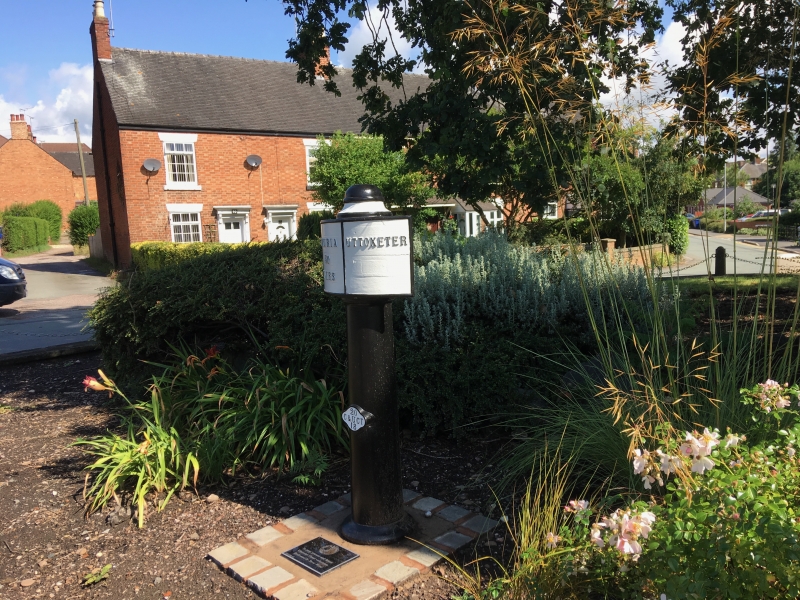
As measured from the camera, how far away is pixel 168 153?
949 inches

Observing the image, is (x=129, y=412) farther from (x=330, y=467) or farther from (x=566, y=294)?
(x=566, y=294)

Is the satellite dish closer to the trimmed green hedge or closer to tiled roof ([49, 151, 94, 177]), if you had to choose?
the trimmed green hedge

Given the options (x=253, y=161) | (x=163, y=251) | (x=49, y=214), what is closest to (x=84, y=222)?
(x=49, y=214)

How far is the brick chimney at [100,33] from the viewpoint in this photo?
2428 cm

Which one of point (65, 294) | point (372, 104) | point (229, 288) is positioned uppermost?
point (372, 104)

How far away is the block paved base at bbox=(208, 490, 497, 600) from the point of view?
8.91ft

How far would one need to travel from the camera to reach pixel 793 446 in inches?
97.0

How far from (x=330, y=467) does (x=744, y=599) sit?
2.57 m

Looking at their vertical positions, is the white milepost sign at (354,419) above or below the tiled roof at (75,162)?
below

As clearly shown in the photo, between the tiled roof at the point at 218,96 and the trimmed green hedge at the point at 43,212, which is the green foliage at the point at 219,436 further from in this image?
the trimmed green hedge at the point at 43,212

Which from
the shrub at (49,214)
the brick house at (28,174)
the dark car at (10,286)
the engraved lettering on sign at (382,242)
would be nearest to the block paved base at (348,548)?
the engraved lettering on sign at (382,242)

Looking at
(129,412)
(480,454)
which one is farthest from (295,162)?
(480,454)

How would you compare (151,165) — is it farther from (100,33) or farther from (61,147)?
(61,147)

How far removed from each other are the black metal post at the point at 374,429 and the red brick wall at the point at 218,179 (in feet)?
74.2
